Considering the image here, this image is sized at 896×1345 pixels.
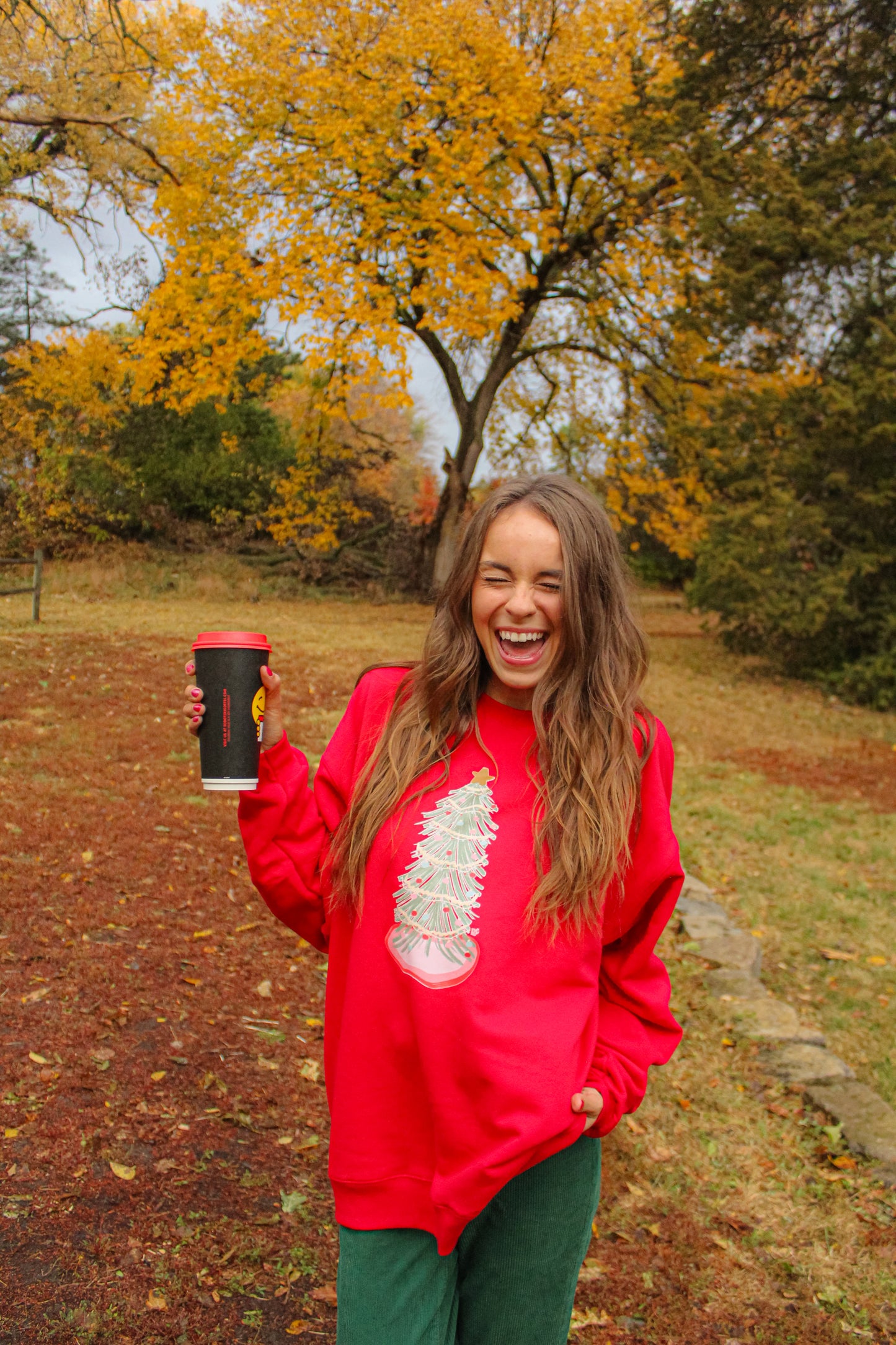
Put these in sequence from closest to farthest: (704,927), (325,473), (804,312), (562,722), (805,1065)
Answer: (562,722), (805,1065), (704,927), (804,312), (325,473)

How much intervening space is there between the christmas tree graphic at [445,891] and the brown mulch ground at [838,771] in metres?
7.90

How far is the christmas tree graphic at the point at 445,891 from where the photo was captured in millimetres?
1513

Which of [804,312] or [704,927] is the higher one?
[804,312]

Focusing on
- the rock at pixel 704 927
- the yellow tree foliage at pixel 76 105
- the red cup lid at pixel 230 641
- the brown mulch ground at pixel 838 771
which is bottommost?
the brown mulch ground at pixel 838 771

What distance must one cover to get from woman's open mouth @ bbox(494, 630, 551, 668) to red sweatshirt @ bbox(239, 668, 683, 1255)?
0.32 feet

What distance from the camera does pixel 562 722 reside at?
1.70 metres

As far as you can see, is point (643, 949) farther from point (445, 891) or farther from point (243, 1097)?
point (243, 1097)

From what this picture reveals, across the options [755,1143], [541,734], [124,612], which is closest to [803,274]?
[124,612]

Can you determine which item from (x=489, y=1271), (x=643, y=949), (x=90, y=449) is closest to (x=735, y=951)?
(x=643, y=949)

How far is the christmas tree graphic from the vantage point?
1513 millimetres

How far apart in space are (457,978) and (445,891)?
0.14 m

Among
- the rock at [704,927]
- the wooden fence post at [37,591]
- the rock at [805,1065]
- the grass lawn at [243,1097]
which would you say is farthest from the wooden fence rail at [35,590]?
the rock at [805,1065]

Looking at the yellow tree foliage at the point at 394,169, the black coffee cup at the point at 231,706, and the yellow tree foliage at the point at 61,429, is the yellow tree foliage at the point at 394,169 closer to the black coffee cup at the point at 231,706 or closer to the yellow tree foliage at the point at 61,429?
the yellow tree foliage at the point at 61,429

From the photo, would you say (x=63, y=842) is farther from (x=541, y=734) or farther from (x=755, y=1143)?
(x=541, y=734)
